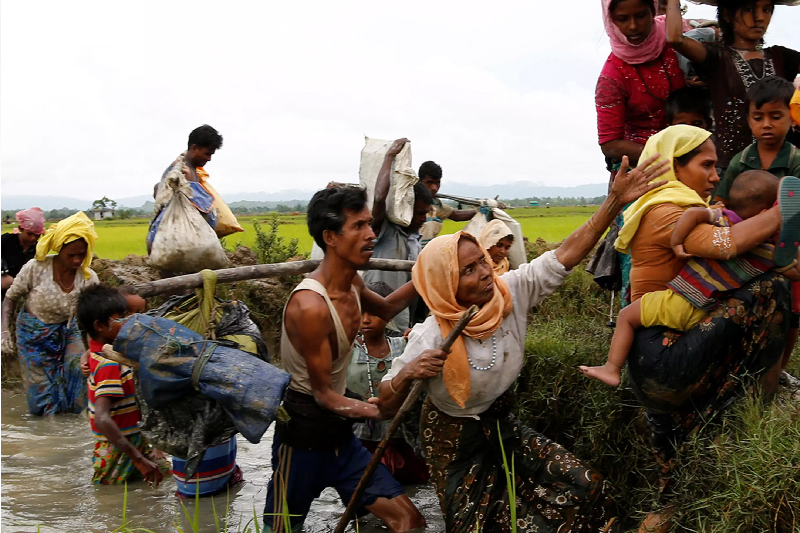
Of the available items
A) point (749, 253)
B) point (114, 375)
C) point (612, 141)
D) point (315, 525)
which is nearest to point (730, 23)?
point (612, 141)

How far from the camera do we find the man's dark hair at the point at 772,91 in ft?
11.5

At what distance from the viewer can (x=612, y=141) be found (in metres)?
4.21

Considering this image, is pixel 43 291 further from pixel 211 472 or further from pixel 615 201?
pixel 615 201

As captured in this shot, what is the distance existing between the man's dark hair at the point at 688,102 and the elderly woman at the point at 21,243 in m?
6.64

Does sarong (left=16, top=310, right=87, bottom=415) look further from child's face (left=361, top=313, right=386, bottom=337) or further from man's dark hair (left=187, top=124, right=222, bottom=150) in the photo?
child's face (left=361, top=313, right=386, bottom=337)

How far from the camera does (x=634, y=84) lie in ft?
13.6

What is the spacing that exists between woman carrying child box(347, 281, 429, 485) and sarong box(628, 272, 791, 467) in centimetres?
172

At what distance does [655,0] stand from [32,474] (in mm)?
5438

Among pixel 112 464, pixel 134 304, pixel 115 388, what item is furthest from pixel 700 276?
pixel 112 464

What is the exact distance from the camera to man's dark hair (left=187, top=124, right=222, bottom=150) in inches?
226

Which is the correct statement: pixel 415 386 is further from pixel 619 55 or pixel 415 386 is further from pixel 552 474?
pixel 619 55

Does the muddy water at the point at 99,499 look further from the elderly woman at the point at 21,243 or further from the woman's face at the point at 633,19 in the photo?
the woman's face at the point at 633,19

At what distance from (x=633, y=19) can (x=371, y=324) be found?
7.48 feet

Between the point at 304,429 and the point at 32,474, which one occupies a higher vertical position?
the point at 304,429
